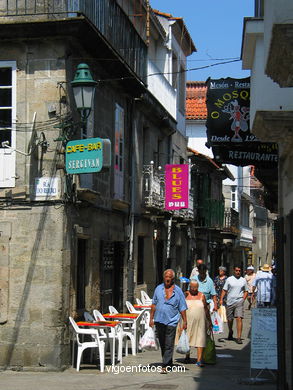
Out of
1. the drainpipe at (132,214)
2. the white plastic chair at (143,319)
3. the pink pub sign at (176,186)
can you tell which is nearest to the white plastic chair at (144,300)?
the drainpipe at (132,214)

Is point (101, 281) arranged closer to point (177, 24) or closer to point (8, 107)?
point (8, 107)

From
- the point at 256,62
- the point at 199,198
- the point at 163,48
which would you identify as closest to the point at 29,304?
the point at 256,62

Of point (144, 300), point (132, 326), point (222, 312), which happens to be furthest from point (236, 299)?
point (132, 326)

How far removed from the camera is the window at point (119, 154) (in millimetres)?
16703

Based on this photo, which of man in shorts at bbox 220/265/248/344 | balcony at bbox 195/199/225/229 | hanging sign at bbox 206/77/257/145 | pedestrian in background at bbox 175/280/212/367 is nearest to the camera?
hanging sign at bbox 206/77/257/145

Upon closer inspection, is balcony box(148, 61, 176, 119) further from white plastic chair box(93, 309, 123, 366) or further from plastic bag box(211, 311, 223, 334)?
white plastic chair box(93, 309, 123, 366)

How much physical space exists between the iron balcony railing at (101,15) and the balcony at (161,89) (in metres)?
1.39

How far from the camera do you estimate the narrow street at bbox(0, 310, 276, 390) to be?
10992 millimetres

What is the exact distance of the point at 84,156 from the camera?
1227 cm

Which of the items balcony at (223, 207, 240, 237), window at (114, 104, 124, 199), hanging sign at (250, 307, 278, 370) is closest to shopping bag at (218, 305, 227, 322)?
window at (114, 104, 124, 199)

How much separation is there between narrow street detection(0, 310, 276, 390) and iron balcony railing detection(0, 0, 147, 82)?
19.4 ft

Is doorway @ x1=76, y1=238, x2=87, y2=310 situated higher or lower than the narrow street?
higher

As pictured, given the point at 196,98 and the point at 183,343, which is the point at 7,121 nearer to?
the point at 183,343

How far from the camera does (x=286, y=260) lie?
32.7 ft
